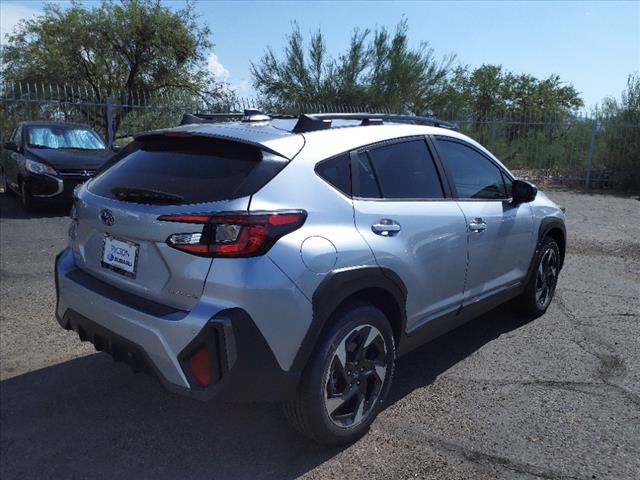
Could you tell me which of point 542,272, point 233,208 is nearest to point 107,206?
point 233,208

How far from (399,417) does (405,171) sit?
1.50 meters

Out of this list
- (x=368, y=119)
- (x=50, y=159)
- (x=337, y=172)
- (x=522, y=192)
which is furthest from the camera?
(x=50, y=159)

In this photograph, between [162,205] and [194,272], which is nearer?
[194,272]

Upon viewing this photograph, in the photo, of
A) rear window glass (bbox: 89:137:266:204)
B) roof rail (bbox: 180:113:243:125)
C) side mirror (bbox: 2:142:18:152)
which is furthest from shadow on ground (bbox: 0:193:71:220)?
rear window glass (bbox: 89:137:266:204)

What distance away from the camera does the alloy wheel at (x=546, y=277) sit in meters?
5.01

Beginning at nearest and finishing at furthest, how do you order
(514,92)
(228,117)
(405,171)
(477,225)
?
(405,171)
(477,225)
(228,117)
(514,92)

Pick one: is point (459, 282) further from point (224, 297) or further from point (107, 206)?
point (107, 206)

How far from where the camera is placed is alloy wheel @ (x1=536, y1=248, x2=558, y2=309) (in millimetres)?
5008

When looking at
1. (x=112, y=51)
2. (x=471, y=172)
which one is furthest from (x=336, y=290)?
(x=112, y=51)

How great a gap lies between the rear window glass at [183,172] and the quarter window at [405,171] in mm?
768

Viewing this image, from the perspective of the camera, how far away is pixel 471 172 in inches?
164

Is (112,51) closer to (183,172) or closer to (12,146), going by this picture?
(12,146)

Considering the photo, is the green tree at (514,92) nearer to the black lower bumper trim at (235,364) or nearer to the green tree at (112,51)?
the green tree at (112,51)

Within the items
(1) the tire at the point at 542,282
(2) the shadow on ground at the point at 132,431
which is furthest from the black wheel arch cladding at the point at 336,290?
(1) the tire at the point at 542,282
